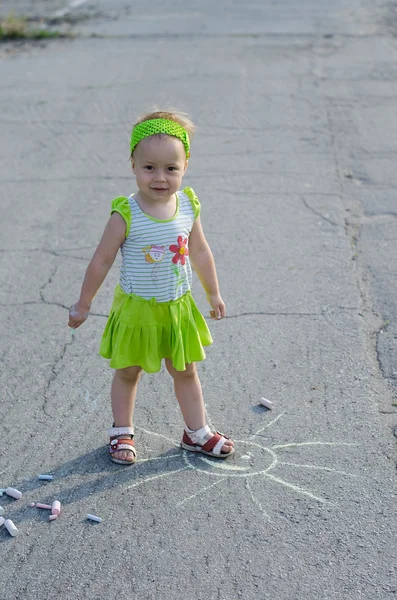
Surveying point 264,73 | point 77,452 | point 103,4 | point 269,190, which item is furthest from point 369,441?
point 103,4

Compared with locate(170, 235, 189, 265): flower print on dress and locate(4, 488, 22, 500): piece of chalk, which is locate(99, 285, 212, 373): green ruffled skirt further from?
locate(4, 488, 22, 500): piece of chalk

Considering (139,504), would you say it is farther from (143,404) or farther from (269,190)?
(269,190)

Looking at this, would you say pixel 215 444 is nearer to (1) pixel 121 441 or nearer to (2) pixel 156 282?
(1) pixel 121 441

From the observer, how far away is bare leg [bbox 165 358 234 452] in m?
3.70

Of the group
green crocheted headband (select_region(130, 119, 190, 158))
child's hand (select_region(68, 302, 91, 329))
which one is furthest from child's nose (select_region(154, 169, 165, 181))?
child's hand (select_region(68, 302, 91, 329))

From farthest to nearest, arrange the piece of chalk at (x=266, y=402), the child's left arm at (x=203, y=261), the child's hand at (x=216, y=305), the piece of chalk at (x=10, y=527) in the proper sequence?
1. the piece of chalk at (x=266, y=402)
2. the child's hand at (x=216, y=305)
3. the child's left arm at (x=203, y=261)
4. the piece of chalk at (x=10, y=527)

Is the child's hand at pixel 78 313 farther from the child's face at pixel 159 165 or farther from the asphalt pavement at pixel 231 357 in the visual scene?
the asphalt pavement at pixel 231 357

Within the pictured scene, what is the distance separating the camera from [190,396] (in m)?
3.73

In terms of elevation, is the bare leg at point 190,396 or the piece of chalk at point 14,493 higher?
the bare leg at point 190,396

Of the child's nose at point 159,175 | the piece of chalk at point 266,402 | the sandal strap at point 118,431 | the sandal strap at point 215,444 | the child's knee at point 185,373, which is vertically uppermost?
the child's nose at point 159,175

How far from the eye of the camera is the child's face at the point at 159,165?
3.37 metres

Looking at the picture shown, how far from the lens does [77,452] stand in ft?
12.4

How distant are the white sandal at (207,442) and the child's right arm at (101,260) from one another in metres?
0.75

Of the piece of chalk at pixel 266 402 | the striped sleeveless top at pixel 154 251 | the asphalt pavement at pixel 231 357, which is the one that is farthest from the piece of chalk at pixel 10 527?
the piece of chalk at pixel 266 402
